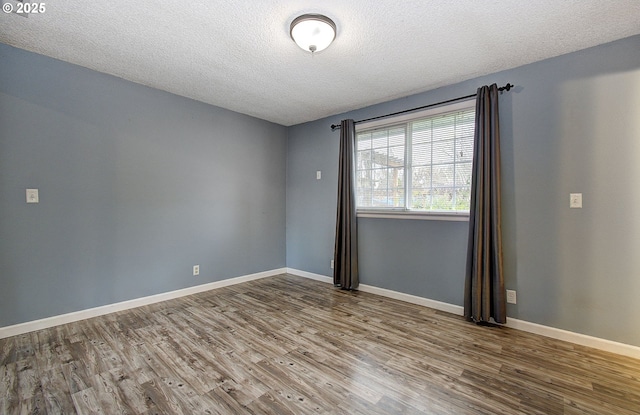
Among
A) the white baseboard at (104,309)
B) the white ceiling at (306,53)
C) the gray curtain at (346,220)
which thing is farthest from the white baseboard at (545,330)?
the white ceiling at (306,53)

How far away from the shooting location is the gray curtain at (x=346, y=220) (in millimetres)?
3879

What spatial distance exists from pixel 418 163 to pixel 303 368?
252 cm

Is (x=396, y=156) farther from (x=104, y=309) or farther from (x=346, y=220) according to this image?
(x=104, y=309)

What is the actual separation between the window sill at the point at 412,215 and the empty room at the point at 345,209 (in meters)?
0.02

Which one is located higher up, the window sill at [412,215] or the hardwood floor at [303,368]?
the window sill at [412,215]

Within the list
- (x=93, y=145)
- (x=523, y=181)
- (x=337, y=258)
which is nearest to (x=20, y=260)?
(x=93, y=145)

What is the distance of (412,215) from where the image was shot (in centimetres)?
343

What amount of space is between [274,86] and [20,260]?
2913 millimetres

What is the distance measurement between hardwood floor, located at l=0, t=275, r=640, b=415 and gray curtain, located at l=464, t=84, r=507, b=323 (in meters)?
0.25

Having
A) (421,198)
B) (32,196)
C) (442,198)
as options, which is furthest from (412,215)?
(32,196)

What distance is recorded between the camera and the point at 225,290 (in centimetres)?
387

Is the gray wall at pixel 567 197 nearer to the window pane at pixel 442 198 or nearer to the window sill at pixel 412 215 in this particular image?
the window sill at pixel 412 215

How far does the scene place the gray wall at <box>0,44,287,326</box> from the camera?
8.25ft

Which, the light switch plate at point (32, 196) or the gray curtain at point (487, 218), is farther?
the gray curtain at point (487, 218)
